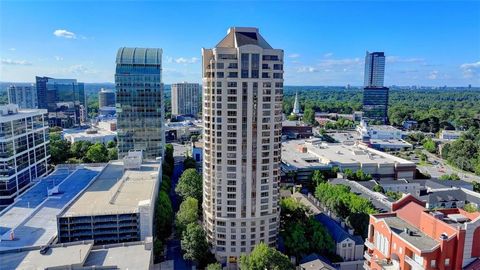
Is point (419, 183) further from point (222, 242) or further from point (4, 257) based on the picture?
point (4, 257)

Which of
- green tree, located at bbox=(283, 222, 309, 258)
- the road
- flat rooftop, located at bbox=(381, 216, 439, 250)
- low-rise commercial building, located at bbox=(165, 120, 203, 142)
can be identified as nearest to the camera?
flat rooftop, located at bbox=(381, 216, 439, 250)

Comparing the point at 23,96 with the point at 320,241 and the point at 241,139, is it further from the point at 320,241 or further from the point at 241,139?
the point at 320,241

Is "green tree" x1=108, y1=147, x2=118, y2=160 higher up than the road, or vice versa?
"green tree" x1=108, y1=147, x2=118, y2=160

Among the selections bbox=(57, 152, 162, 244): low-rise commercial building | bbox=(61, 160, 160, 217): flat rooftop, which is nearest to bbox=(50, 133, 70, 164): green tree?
bbox=(61, 160, 160, 217): flat rooftop

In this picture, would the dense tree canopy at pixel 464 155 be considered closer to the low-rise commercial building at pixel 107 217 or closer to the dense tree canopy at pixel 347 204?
the dense tree canopy at pixel 347 204

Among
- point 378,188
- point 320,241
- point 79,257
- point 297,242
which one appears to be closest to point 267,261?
point 297,242

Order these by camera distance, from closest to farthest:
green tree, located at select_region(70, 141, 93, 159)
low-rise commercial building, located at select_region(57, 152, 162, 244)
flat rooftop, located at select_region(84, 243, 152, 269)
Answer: flat rooftop, located at select_region(84, 243, 152, 269) < low-rise commercial building, located at select_region(57, 152, 162, 244) < green tree, located at select_region(70, 141, 93, 159)

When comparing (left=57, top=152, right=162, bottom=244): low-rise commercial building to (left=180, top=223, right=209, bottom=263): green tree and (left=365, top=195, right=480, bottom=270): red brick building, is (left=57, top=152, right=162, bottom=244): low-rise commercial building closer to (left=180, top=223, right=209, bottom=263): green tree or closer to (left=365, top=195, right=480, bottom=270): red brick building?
(left=180, top=223, right=209, bottom=263): green tree
